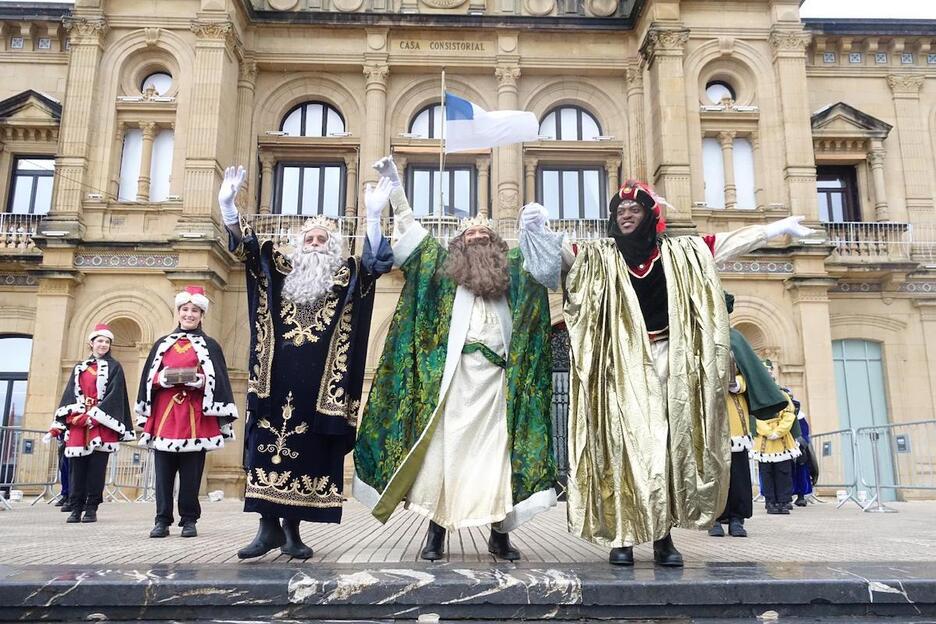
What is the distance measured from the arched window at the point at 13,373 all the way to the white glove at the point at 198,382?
13809 millimetres

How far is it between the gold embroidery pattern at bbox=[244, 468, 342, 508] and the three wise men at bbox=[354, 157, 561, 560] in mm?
247

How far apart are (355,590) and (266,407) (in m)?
1.70

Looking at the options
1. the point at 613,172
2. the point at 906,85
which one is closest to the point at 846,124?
the point at 906,85

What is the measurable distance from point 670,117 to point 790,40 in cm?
360

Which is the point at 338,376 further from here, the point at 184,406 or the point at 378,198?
the point at 184,406

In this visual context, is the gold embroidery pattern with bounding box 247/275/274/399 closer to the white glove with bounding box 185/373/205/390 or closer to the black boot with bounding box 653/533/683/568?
the white glove with bounding box 185/373/205/390

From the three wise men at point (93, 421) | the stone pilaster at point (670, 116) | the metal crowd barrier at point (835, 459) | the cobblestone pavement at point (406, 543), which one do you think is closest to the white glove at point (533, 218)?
the cobblestone pavement at point (406, 543)

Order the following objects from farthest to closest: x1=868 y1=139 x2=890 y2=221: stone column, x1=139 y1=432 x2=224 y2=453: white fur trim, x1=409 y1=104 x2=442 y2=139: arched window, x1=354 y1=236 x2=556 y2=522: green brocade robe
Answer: x1=409 y1=104 x2=442 y2=139: arched window < x1=868 y1=139 x2=890 y2=221: stone column < x1=139 y1=432 x2=224 y2=453: white fur trim < x1=354 y1=236 x2=556 y2=522: green brocade robe

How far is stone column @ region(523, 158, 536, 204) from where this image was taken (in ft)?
63.2

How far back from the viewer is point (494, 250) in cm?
531

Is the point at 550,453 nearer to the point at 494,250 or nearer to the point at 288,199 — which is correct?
the point at 494,250

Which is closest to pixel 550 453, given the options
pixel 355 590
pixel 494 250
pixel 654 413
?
pixel 654 413

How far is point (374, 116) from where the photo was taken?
749 inches

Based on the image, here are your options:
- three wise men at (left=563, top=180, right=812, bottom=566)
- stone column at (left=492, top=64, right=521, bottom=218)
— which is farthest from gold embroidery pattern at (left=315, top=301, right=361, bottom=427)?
stone column at (left=492, top=64, right=521, bottom=218)
